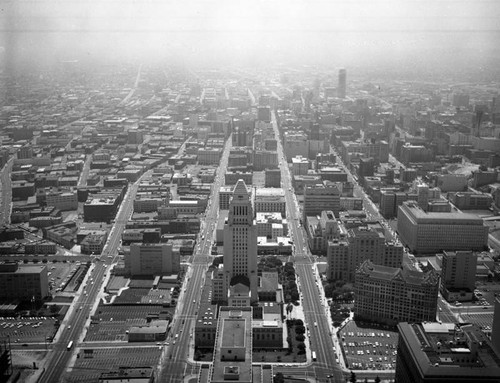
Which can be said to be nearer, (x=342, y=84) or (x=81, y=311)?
(x=81, y=311)

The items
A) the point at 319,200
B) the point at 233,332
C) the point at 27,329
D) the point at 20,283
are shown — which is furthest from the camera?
the point at 319,200

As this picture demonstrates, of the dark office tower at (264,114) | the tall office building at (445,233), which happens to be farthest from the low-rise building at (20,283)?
the dark office tower at (264,114)

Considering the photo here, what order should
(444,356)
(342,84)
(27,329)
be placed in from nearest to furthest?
(444,356), (27,329), (342,84)

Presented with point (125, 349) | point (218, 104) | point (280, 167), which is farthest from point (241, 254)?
point (218, 104)

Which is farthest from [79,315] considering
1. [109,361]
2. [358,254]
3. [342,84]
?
[342,84]

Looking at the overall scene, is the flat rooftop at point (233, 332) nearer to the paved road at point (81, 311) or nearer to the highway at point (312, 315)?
the highway at point (312, 315)

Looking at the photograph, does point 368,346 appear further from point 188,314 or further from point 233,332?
point 188,314

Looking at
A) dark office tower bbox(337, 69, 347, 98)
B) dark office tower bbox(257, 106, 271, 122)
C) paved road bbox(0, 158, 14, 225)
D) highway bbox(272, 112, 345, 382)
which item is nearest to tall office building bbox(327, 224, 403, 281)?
highway bbox(272, 112, 345, 382)
